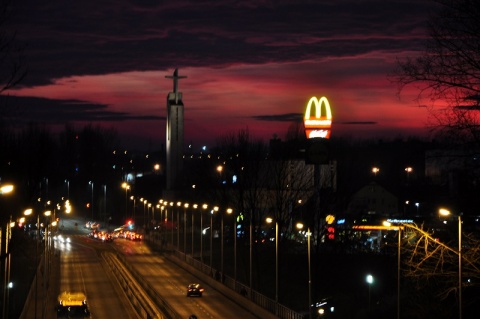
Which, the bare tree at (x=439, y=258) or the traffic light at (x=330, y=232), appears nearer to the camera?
the bare tree at (x=439, y=258)

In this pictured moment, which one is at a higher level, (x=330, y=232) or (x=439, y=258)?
(x=439, y=258)

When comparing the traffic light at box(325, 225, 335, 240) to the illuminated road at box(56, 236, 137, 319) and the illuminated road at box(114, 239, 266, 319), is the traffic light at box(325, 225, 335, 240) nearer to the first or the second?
the illuminated road at box(114, 239, 266, 319)

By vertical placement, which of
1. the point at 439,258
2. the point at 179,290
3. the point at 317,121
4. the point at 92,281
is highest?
the point at 317,121

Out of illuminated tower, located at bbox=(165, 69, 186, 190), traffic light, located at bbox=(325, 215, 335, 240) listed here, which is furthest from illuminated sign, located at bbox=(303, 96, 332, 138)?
illuminated tower, located at bbox=(165, 69, 186, 190)

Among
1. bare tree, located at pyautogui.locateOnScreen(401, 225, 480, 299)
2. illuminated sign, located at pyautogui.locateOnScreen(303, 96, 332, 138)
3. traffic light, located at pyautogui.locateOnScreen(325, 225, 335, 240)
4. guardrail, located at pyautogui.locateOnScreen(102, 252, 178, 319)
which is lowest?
guardrail, located at pyautogui.locateOnScreen(102, 252, 178, 319)

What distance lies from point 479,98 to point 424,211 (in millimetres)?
94046

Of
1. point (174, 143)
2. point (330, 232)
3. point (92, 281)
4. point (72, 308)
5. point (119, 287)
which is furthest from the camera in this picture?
point (174, 143)

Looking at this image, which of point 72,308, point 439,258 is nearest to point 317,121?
point 72,308

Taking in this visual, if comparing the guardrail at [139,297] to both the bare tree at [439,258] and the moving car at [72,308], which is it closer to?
the moving car at [72,308]

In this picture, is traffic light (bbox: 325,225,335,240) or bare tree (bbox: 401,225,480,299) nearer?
bare tree (bbox: 401,225,480,299)

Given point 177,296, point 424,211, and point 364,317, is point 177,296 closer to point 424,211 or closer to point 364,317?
point 364,317

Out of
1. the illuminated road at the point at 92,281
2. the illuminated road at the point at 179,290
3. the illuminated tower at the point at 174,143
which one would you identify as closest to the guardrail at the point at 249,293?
the illuminated road at the point at 179,290

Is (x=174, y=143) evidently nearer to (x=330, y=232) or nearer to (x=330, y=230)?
(x=330, y=230)

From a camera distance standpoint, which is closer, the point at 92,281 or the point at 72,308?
the point at 72,308
